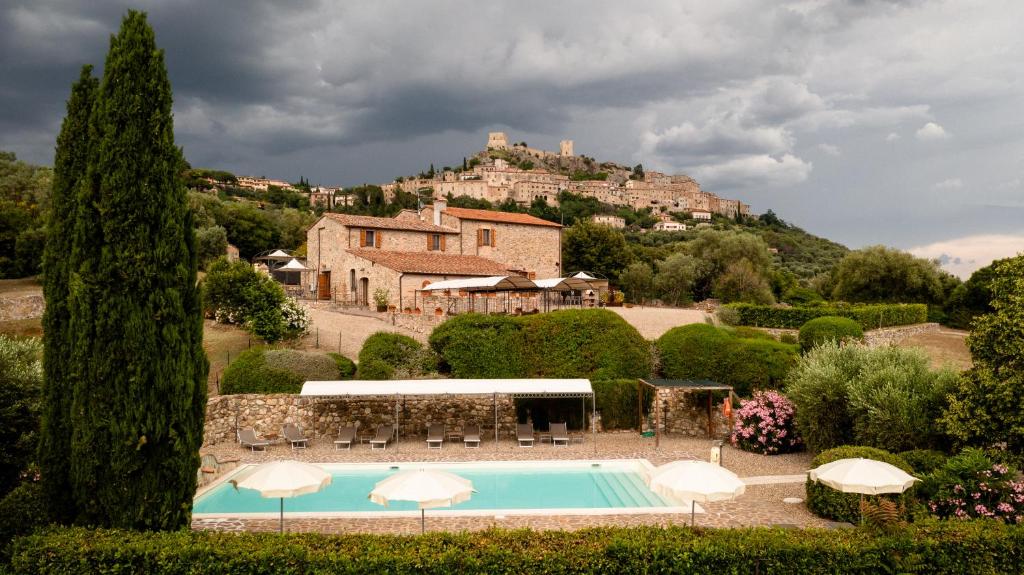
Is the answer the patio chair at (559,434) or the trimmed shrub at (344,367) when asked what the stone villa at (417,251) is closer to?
the trimmed shrub at (344,367)

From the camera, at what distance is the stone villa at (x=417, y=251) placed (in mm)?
29891

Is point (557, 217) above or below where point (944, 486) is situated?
above

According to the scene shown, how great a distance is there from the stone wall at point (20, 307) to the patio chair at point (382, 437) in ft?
59.1

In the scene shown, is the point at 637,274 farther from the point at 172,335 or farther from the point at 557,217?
the point at 557,217

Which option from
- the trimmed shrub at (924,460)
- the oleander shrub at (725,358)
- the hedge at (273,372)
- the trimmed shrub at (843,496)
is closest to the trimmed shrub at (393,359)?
the hedge at (273,372)

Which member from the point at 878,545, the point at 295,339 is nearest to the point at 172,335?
the point at 878,545

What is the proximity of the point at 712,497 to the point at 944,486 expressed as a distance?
4.41 m

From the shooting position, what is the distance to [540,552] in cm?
722

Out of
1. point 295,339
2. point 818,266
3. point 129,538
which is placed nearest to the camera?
point 129,538

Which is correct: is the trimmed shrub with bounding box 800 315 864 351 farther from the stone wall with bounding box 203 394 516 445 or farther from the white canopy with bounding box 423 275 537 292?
the stone wall with bounding box 203 394 516 445

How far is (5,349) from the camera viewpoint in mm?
10648

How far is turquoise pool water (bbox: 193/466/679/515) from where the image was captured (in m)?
11.5

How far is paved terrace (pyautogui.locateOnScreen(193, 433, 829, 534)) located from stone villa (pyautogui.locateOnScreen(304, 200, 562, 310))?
1360cm

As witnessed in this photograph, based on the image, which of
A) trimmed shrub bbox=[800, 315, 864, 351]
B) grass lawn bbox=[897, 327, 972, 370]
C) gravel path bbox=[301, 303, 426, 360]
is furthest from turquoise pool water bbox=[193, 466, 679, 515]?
grass lawn bbox=[897, 327, 972, 370]
